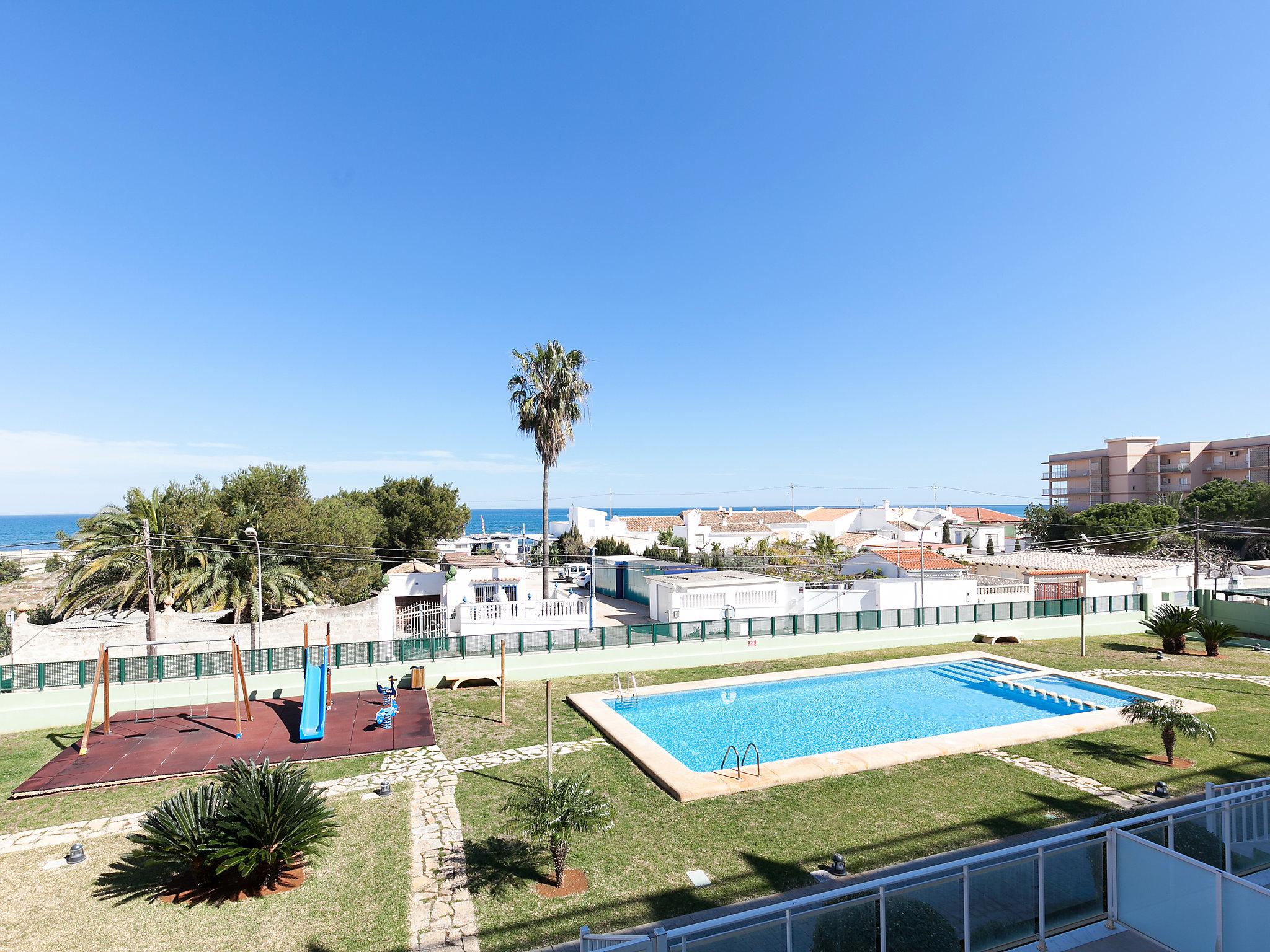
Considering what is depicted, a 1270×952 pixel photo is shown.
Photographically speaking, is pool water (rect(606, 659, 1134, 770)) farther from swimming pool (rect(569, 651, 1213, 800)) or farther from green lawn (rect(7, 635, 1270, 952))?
green lawn (rect(7, 635, 1270, 952))

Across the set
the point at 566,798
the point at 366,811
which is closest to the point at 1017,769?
the point at 566,798

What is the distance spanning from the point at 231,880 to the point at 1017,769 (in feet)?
44.4

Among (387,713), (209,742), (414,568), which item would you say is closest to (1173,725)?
(387,713)

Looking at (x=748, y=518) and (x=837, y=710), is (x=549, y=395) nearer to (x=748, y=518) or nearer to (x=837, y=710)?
(x=837, y=710)

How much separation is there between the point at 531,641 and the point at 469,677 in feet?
7.84

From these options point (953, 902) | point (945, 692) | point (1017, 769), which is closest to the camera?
point (953, 902)

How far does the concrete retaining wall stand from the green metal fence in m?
0.18

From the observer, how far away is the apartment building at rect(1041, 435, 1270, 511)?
7631 centimetres

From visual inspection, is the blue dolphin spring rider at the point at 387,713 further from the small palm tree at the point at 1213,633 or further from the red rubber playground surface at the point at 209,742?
the small palm tree at the point at 1213,633

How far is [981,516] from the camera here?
109 m

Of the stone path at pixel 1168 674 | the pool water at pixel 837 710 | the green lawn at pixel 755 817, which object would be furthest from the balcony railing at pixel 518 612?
the stone path at pixel 1168 674

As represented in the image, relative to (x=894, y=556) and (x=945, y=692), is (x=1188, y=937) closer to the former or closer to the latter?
(x=945, y=692)

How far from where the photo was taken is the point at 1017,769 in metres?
13.0

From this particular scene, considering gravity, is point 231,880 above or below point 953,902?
below
